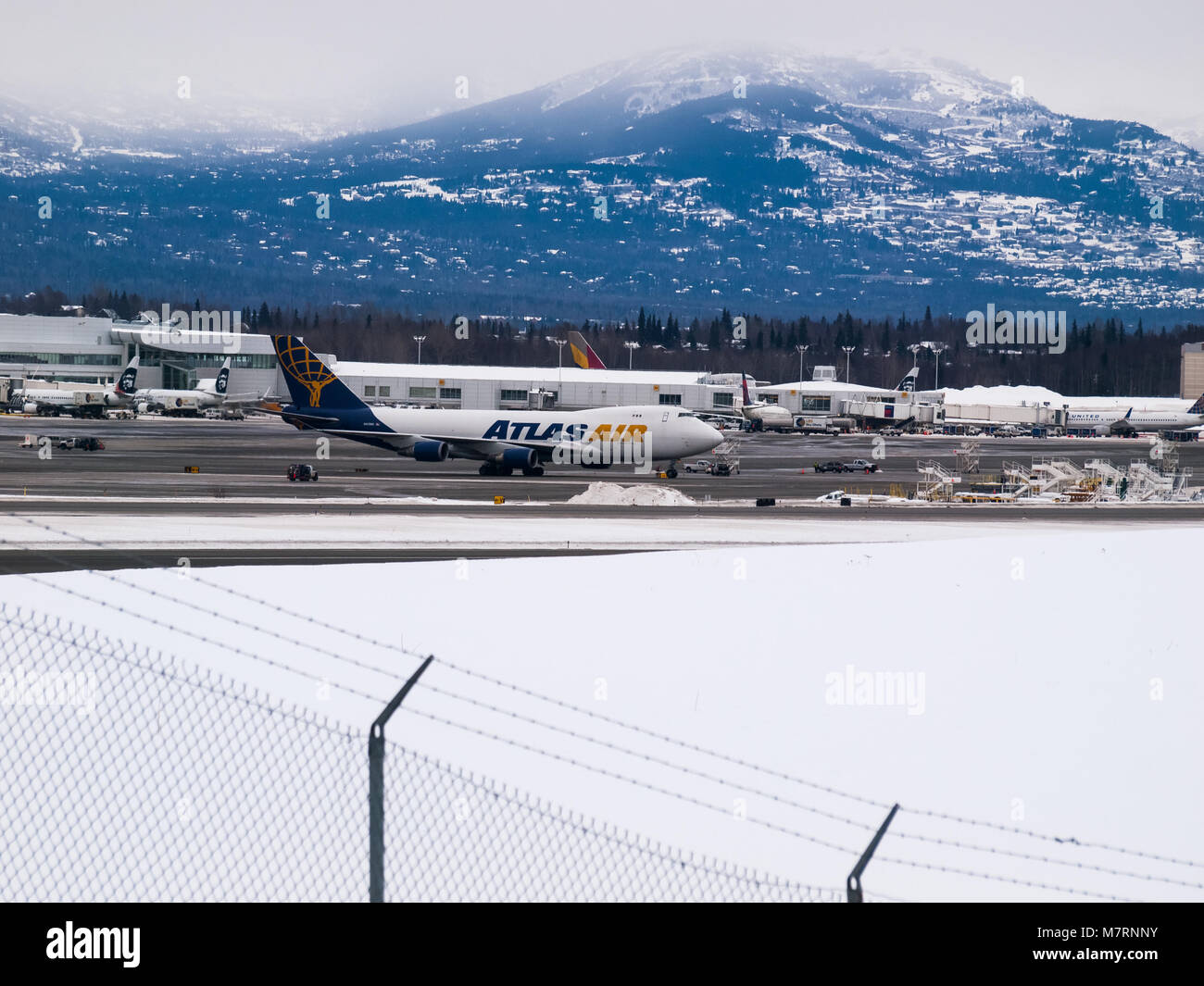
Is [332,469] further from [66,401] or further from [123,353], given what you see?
[123,353]

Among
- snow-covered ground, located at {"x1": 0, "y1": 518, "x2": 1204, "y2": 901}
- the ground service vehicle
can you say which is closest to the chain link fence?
snow-covered ground, located at {"x1": 0, "y1": 518, "x2": 1204, "y2": 901}

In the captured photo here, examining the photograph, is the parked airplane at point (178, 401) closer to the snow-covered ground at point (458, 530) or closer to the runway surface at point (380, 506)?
the runway surface at point (380, 506)

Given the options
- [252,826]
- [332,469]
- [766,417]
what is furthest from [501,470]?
[766,417]

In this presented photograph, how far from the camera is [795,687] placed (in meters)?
19.6

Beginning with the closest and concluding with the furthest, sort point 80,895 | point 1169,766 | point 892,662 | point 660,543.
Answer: point 80,895
point 1169,766
point 892,662
point 660,543

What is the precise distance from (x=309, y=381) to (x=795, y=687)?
170ft

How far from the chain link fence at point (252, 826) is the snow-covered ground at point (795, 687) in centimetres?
82

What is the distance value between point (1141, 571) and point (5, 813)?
25.0 meters

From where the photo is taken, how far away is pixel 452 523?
41.0 m

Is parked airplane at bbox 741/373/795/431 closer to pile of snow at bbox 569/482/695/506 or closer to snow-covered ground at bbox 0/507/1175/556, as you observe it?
pile of snow at bbox 569/482/695/506

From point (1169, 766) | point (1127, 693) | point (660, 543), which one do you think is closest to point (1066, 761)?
point (1169, 766)

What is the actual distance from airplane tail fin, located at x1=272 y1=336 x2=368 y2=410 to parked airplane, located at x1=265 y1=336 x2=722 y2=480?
0.05 m

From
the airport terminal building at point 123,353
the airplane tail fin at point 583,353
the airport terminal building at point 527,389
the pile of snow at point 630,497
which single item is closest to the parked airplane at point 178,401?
the airport terminal building at point 527,389
